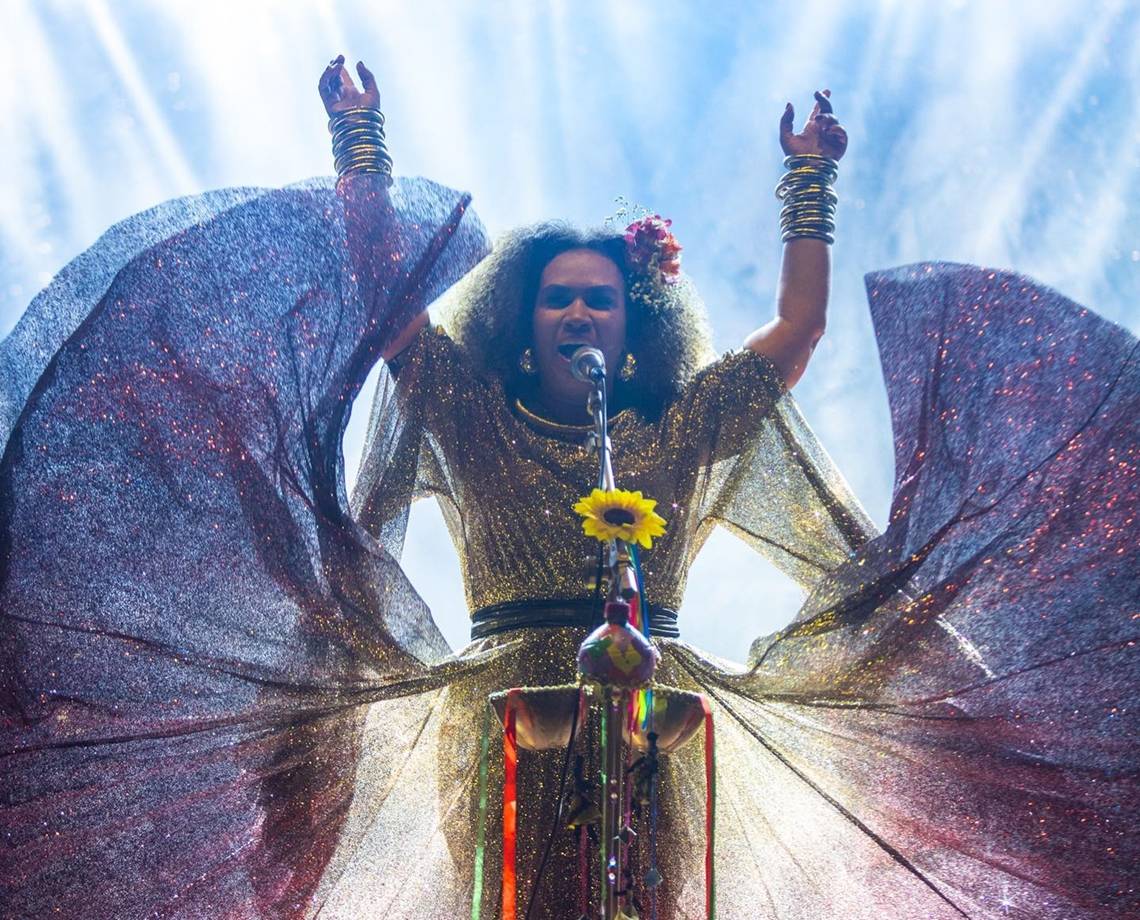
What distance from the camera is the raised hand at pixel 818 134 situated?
106 inches

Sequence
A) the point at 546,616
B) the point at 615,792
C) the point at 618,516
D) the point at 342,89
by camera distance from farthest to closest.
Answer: the point at 342,89 < the point at 546,616 < the point at 618,516 < the point at 615,792

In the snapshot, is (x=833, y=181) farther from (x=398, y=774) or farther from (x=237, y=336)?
(x=398, y=774)

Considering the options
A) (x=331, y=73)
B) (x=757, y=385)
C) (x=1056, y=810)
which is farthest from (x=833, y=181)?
(x=1056, y=810)

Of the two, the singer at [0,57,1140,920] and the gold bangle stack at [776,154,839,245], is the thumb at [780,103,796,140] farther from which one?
the singer at [0,57,1140,920]

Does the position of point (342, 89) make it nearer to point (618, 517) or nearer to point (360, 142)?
point (360, 142)

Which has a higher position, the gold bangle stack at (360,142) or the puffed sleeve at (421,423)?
the gold bangle stack at (360,142)

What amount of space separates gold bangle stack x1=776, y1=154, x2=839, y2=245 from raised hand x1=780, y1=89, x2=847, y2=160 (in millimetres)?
20

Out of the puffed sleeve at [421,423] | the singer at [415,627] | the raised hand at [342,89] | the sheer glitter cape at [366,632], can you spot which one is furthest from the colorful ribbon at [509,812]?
the raised hand at [342,89]

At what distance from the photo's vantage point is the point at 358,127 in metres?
2.40

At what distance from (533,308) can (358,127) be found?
0.67 meters

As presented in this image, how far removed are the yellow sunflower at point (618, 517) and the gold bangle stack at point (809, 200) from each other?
1226 mm

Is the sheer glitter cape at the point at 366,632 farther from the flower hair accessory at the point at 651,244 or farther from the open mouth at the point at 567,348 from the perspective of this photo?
the flower hair accessory at the point at 651,244

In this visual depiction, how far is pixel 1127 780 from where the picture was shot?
1.79 metres

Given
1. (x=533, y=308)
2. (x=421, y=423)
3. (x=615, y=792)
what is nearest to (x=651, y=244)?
(x=533, y=308)
